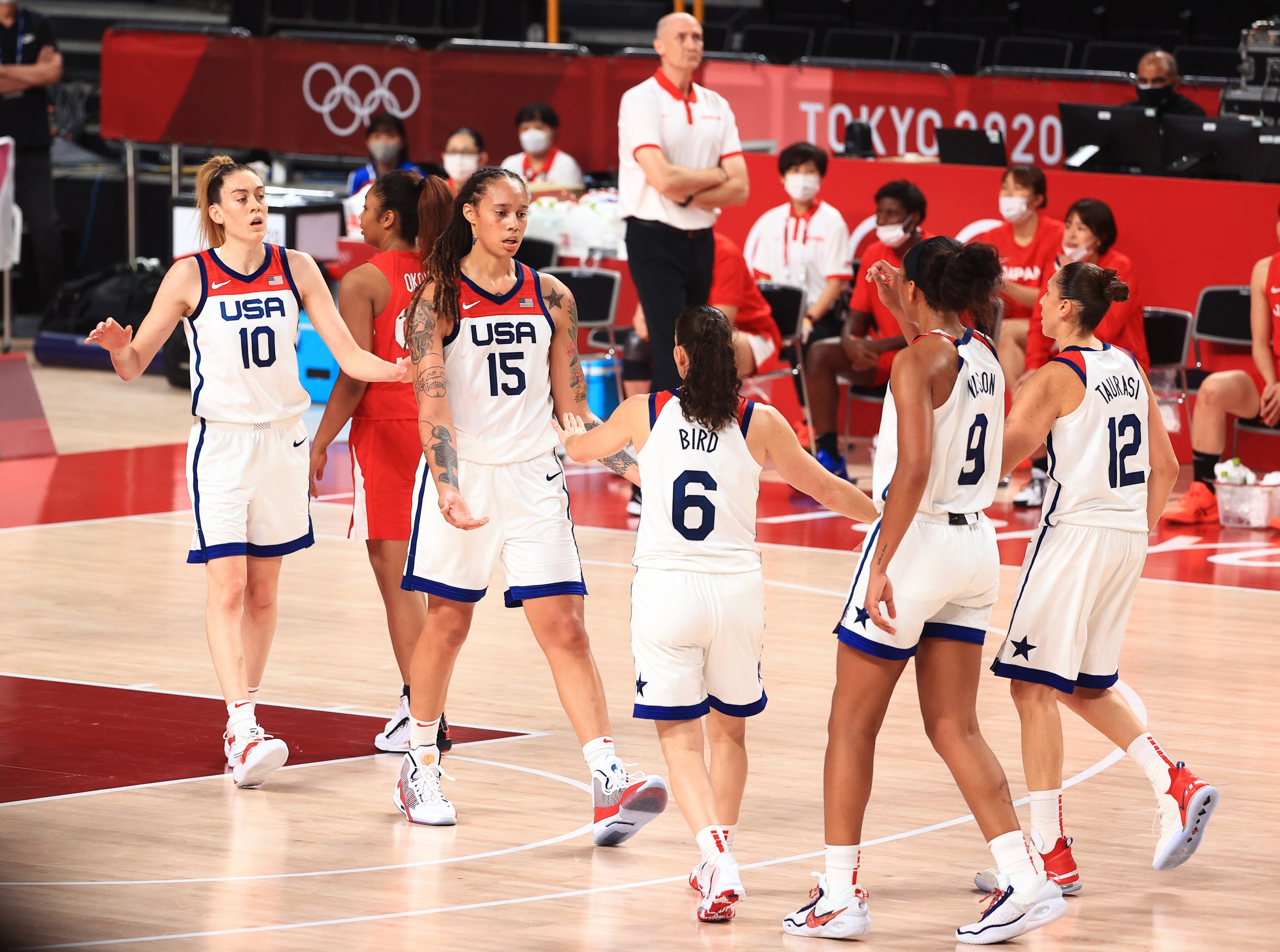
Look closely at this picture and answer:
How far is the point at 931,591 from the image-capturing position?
4.45 m

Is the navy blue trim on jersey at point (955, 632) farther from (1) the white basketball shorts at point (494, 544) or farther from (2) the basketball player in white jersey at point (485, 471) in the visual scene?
(1) the white basketball shorts at point (494, 544)

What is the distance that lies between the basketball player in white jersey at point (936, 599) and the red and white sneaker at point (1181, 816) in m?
0.57

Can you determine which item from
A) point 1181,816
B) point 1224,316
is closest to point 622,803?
point 1181,816

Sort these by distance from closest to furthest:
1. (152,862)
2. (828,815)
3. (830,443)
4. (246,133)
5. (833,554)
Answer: (828,815) < (152,862) < (833,554) < (830,443) < (246,133)

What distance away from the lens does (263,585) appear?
6043 mm

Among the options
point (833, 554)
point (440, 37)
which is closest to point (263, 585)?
point (833, 554)

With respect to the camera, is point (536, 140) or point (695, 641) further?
point (536, 140)

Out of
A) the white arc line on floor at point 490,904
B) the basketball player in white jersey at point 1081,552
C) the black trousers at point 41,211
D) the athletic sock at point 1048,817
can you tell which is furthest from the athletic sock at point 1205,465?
the black trousers at point 41,211

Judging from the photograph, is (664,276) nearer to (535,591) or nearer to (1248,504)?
(1248,504)

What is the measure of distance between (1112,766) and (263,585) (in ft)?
8.95

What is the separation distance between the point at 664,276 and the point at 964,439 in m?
5.11

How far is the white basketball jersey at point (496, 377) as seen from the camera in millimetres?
5297

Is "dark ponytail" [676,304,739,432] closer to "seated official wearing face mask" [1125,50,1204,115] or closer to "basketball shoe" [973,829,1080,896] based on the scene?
"basketball shoe" [973,829,1080,896]

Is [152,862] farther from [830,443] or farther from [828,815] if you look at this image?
[830,443]
